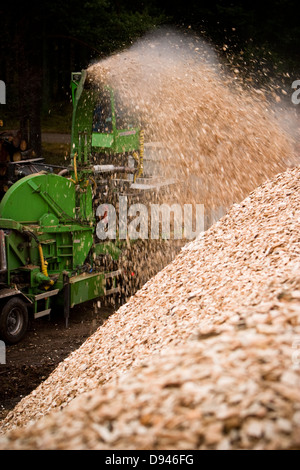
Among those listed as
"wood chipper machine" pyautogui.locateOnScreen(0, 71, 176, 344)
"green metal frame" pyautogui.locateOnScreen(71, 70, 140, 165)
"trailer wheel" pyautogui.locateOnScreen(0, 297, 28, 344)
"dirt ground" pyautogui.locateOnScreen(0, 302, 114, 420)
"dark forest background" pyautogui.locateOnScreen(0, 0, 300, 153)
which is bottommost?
"dirt ground" pyautogui.locateOnScreen(0, 302, 114, 420)

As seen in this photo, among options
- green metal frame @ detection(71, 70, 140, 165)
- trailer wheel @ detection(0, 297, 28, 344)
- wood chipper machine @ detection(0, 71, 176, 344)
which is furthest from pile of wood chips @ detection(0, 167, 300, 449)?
green metal frame @ detection(71, 70, 140, 165)

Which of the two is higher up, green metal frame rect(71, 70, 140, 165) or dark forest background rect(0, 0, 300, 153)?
dark forest background rect(0, 0, 300, 153)

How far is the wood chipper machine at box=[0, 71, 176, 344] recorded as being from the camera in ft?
21.4

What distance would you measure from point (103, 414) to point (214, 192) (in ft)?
16.1

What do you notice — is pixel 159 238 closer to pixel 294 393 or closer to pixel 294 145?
pixel 294 145

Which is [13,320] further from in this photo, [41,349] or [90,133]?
[90,133]

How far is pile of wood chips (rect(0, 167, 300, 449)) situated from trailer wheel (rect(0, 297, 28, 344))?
2.08m

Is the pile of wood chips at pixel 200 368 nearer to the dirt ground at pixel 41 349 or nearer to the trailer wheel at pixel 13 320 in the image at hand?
the dirt ground at pixel 41 349

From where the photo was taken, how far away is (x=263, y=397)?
2.10 meters

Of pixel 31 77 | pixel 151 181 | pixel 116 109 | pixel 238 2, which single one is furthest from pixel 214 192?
pixel 238 2

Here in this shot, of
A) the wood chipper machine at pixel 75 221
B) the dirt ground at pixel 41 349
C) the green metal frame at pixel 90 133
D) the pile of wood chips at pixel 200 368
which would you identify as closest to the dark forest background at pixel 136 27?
the green metal frame at pixel 90 133

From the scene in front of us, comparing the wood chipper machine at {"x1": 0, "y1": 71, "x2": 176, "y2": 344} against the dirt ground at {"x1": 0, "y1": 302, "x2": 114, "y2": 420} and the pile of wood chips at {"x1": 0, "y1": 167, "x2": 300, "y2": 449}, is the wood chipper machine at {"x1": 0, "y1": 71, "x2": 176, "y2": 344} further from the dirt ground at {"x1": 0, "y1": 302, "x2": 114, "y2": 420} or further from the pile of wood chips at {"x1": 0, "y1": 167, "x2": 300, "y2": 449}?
the pile of wood chips at {"x1": 0, "y1": 167, "x2": 300, "y2": 449}

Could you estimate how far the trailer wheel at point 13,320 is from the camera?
20.5 feet
